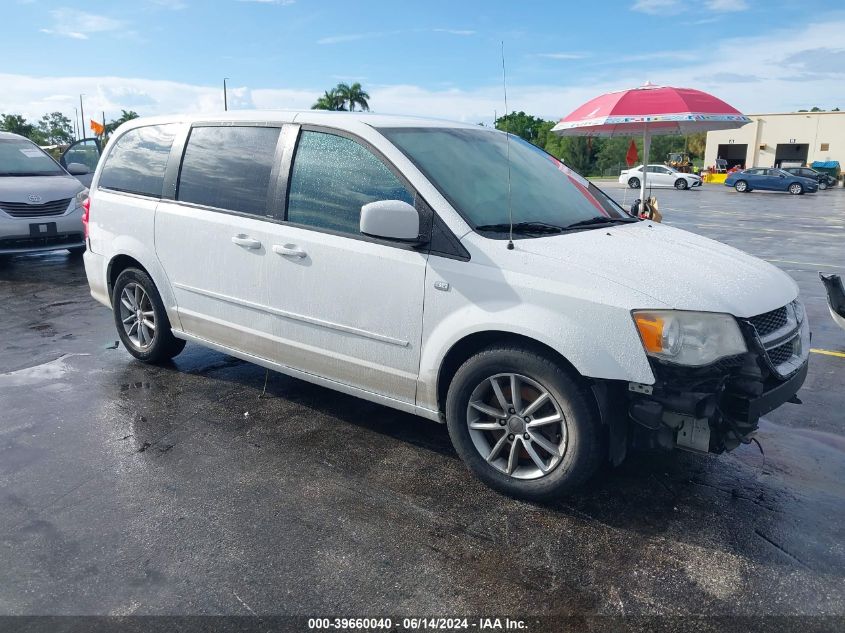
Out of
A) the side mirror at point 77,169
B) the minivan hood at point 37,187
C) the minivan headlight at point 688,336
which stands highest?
the side mirror at point 77,169

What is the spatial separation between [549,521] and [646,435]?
2.00 ft

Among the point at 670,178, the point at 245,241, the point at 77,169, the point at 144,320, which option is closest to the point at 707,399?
the point at 245,241

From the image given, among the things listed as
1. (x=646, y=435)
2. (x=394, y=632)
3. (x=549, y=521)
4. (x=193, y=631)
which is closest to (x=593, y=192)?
(x=646, y=435)

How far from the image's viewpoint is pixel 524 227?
364 centimetres

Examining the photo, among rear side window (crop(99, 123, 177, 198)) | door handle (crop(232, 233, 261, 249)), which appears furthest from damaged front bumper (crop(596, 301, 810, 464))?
rear side window (crop(99, 123, 177, 198))

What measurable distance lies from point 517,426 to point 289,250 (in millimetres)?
1682

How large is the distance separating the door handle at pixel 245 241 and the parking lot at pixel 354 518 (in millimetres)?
1128

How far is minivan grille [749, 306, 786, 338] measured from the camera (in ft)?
10.5

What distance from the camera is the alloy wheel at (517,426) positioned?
10.9 ft

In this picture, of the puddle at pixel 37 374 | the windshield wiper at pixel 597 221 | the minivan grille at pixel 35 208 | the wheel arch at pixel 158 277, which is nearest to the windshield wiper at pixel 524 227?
the windshield wiper at pixel 597 221

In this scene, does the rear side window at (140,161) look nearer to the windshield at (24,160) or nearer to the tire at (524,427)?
the tire at (524,427)

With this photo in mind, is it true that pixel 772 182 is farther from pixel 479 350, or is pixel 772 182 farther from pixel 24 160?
pixel 479 350

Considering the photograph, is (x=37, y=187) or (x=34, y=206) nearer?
(x=34, y=206)

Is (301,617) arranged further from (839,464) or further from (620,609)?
(839,464)
